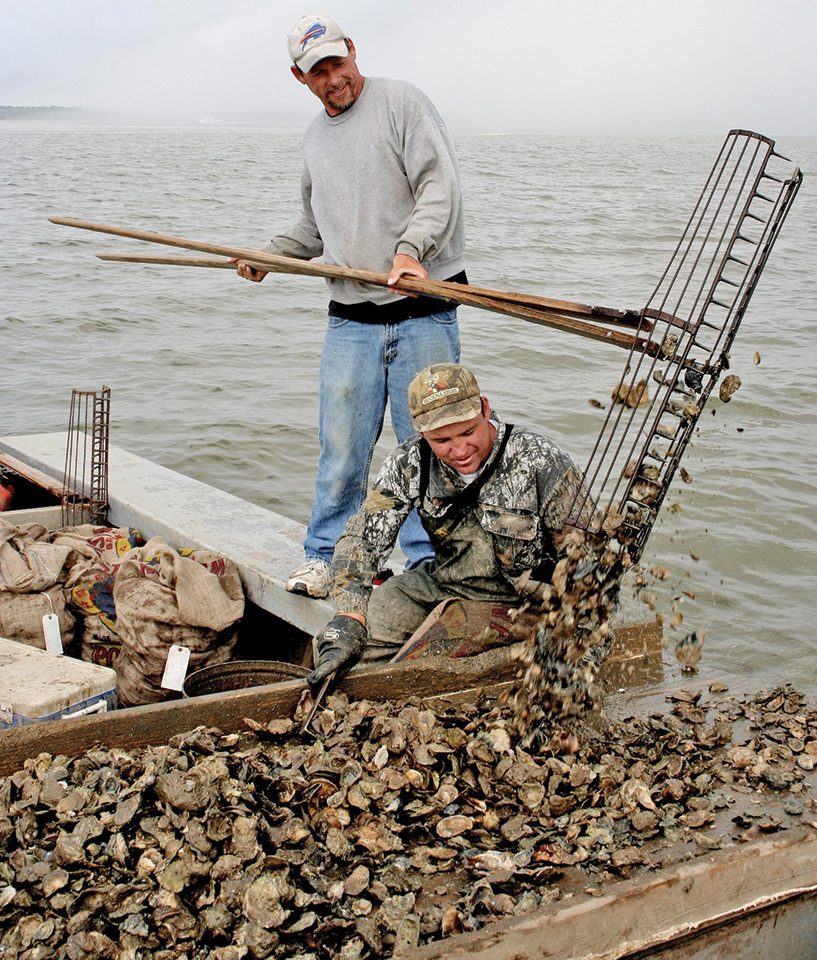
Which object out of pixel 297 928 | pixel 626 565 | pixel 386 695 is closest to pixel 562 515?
pixel 626 565

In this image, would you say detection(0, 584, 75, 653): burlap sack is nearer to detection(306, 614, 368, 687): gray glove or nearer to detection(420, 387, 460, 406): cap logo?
detection(306, 614, 368, 687): gray glove

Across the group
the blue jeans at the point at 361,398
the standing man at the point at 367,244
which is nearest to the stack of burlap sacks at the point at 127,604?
the standing man at the point at 367,244

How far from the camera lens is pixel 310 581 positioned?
4.47m

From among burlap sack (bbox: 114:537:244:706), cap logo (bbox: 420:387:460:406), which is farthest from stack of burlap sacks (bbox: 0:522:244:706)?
cap logo (bbox: 420:387:460:406)

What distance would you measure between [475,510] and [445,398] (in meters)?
0.53

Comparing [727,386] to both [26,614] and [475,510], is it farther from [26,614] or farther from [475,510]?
[26,614]

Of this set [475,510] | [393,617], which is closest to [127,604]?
[393,617]

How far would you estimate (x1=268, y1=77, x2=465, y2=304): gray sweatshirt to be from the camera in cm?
413

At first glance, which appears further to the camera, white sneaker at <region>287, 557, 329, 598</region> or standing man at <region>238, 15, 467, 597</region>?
white sneaker at <region>287, 557, 329, 598</region>

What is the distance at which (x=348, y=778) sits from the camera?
2.98 metres

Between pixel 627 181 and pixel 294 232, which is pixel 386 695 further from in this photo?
pixel 627 181

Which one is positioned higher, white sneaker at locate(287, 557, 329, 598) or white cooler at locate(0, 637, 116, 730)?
white sneaker at locate(287, 557, 329, 598)

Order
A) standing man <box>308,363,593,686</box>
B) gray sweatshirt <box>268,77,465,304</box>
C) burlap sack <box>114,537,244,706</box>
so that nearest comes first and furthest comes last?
standing man <box>308,363,593,686</box> < gray sweatshirt <box>268,77,465,304</box> < burlap sack <box>114,537,244,706</box>

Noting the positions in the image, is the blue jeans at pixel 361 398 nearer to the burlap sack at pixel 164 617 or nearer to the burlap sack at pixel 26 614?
the burlap sack at pixel 164 617
